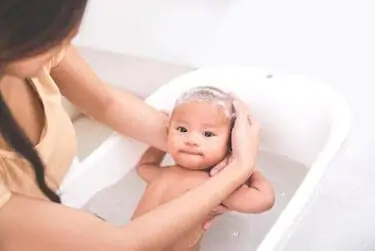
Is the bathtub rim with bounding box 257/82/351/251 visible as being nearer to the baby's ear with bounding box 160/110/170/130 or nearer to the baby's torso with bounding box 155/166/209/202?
the baby's torso with bounding box 155/166/209/202

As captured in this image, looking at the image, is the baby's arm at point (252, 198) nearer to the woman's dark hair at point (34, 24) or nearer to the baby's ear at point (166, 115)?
the baby's ear at point (166, 115)

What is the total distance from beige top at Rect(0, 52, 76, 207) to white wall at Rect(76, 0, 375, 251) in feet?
2.09

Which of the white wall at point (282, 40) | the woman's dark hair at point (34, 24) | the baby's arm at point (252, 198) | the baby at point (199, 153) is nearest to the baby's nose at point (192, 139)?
the baby at point (199, 153)

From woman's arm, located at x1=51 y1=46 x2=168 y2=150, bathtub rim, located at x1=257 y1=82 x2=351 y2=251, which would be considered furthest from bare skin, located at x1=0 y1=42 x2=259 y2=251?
bathtub rim, located at x1=257 y1=82 x2=351 y2=251

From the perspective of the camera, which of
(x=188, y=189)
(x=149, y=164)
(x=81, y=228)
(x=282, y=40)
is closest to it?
(x=81, y=228)

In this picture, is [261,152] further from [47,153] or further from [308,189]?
[47,153]

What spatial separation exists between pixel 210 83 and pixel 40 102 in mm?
452

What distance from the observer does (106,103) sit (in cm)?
141

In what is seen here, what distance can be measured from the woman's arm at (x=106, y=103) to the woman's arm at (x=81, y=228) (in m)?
0.27

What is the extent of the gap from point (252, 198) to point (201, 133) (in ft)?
0.46

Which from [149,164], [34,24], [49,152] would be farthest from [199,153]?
[34,24]

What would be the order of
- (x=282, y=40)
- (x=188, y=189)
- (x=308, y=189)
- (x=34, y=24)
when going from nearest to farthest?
(x=34, y=24) < (x=308, y=189) < (x=188, y=189) < (x=282, y=40)

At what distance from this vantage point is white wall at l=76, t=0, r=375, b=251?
1.71 meters

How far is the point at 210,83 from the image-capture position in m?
1.53
